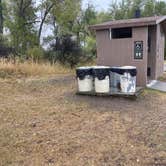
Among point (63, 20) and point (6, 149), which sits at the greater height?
point (63, 20)

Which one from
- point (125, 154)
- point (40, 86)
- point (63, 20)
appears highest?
point (63, 20)

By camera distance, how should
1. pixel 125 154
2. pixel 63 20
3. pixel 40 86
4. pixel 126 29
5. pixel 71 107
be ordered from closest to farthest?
1. pixel 125 154
2. pixel 71 107
3. pixel 40 86
4. pixel 126 29
5. pixel 63 20

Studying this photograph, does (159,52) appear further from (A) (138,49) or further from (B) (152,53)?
(A) (138,49)

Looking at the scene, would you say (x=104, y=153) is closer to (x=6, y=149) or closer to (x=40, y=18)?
(x=6, y=149)

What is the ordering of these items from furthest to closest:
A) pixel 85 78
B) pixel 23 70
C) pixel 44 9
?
pixel 44 9
pixel 23 70
pixel 85 78

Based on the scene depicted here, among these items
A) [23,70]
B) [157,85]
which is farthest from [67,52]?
[157,85]

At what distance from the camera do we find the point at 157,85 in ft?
28.3

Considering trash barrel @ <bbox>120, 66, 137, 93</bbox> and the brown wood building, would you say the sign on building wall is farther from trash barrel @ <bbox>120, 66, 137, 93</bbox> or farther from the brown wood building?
trash barrel @ <bbox>120, 66, 137, 93</bbox>

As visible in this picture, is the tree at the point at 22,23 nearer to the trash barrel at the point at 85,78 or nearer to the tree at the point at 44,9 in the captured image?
the tree at the point at 44,9

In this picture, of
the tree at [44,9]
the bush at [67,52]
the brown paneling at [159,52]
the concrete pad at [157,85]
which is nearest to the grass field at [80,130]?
the concrete pad at [157,85]

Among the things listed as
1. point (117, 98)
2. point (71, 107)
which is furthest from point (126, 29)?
point (71, 107)

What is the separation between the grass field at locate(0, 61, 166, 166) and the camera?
3.49 meters

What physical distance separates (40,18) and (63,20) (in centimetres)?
177

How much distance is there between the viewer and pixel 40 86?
7934 millimetres
